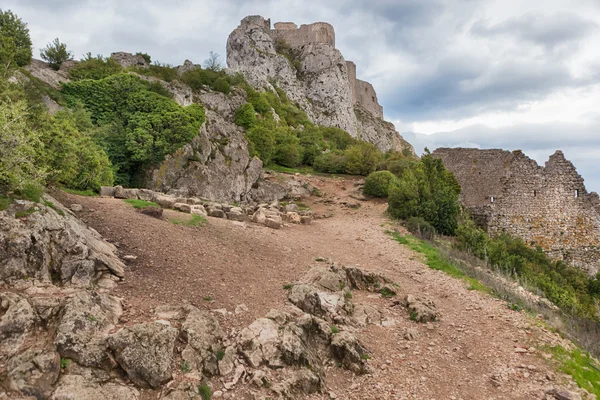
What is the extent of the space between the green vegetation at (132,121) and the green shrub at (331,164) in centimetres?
1349

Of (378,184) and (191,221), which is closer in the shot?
(191,221)

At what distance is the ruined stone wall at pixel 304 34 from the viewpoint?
63812 millimetres

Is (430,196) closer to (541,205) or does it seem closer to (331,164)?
(541,205)

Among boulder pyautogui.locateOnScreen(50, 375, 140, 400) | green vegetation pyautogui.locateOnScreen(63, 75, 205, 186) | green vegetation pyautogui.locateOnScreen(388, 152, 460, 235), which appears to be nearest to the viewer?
boulder pyautogui.locateOnScreen(50, 375, 140, 400)

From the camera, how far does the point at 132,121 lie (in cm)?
1920

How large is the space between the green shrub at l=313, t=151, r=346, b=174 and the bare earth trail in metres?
19.9

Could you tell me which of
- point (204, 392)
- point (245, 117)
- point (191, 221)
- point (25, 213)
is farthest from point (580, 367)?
point (245, 117)

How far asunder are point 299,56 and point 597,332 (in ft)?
202

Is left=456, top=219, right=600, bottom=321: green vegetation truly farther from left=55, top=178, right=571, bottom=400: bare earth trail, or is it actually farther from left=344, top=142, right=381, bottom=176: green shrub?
left=344, top=142, right=381, bottom=176: green shrub

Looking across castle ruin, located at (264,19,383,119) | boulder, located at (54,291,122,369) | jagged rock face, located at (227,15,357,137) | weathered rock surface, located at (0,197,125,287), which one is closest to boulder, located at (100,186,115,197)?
weathered rock surface, located at (0,197,125,287)

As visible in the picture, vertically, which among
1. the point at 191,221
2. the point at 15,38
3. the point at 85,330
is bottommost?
the point at 85,330

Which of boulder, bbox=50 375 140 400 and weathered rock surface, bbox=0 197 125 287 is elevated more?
weathered rock surface, bbox=0 197 125 287

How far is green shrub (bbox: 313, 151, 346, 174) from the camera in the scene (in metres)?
31.6

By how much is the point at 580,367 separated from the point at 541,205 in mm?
12418
